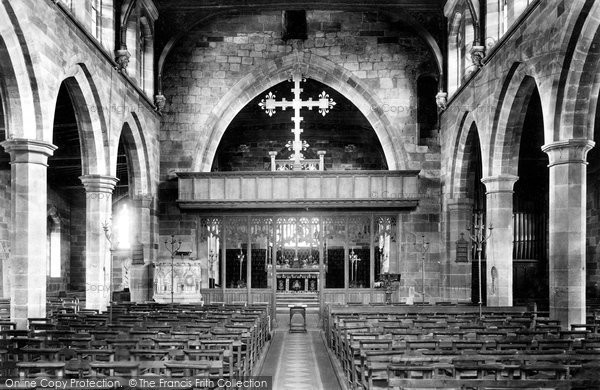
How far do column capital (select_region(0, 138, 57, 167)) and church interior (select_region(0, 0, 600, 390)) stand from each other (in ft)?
0.13

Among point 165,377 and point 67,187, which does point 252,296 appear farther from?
point 165,377

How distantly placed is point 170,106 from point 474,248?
39.9ft

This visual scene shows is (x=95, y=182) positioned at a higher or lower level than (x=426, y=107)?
lower

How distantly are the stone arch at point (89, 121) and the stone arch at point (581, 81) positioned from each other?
1120cm

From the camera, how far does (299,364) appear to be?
13.1 metres

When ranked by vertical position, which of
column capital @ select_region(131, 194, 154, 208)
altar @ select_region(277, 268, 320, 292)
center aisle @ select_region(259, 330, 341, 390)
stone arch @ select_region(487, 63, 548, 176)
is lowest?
center aisle @ select_region(259, 330, 341, 390)

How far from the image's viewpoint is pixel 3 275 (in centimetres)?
2258

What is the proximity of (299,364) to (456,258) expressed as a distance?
9.91 m

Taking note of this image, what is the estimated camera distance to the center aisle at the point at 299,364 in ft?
35.8

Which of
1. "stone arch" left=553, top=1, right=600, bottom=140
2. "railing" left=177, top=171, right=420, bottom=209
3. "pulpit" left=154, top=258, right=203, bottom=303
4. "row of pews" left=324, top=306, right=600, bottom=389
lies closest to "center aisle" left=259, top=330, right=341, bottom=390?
"row of pews" left=324, top=306, right=600, bottom=389

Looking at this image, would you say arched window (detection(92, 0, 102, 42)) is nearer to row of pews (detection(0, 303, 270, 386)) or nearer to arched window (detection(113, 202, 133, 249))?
row of pews (detection(0, 303, 270, 386))

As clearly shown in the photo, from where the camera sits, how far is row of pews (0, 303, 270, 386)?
22.9 feet

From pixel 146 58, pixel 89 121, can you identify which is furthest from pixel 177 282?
pixel 146 58

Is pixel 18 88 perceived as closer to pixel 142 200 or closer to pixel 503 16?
pixel 142 200
